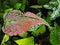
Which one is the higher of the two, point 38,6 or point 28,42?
point 38,6

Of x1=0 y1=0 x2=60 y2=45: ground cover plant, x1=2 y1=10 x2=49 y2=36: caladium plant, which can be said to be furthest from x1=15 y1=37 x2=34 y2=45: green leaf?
x1=2 y1=10 x2=49 y2=36: caladium plant

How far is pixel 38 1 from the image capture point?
90cm

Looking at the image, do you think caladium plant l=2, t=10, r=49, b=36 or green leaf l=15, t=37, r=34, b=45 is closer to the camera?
caladium plant l=2, t=10, r=49, b=36

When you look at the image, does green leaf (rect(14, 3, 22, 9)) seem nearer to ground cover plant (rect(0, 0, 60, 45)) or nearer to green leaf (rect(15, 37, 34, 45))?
ground cover plant (rect(0, 0, 60, 45))

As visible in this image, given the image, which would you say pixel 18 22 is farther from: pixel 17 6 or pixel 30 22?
pixel 17 6

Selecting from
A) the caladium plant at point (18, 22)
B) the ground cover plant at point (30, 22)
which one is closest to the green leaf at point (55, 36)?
the ground cover plant at point (30, 22)

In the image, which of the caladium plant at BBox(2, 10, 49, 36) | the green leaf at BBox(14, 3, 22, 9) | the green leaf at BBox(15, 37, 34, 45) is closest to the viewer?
the caladium plant at BBox(2, 10, 49, 36)

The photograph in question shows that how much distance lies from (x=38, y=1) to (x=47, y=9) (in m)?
0.07

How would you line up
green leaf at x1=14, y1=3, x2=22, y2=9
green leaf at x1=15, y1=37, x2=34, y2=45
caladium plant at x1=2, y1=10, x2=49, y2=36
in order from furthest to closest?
green leaf at x1=14, y1=3, x2=22, y2=9 → green leaf at x1=15, y1=37, x2=34, y2=45 → caladium plant at x1=2, y1=10, x2=49, y2=36

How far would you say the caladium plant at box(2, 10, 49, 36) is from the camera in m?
0.64

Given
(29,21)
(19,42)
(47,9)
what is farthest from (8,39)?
(47,9)

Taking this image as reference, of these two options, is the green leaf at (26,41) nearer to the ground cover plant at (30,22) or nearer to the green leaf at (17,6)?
the ground cover plant at (30,22)

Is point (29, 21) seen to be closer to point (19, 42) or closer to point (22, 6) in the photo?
point (19, 42)

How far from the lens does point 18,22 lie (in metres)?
0.69
